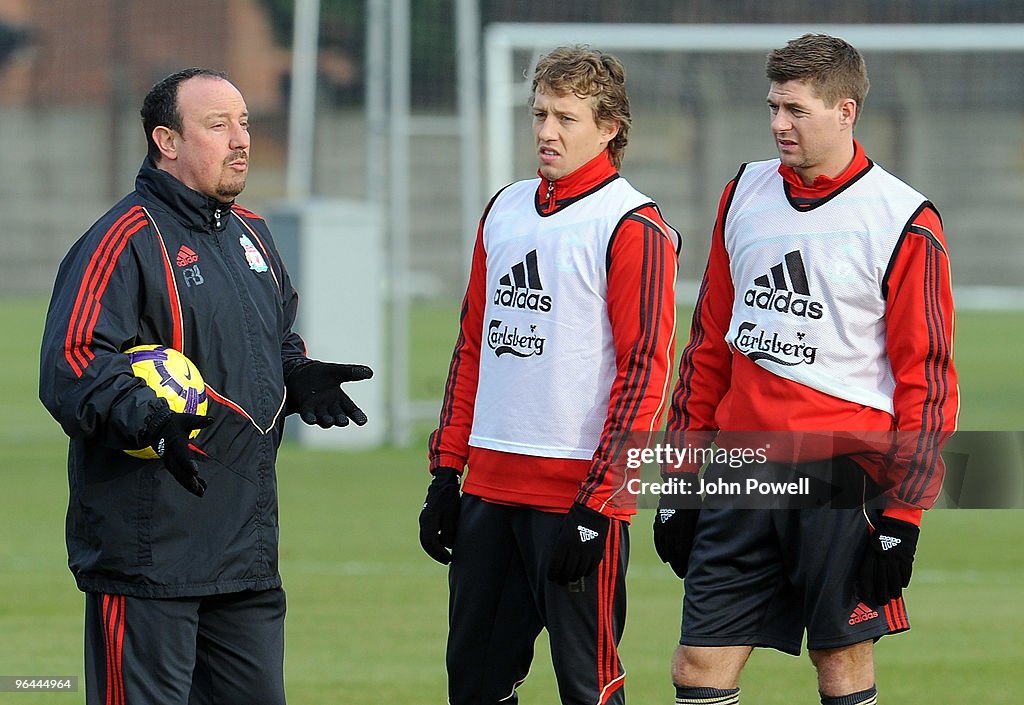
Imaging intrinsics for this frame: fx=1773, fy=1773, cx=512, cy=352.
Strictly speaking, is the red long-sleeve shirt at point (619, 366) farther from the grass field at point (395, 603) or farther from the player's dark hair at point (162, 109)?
the grass field at point (395, 603)

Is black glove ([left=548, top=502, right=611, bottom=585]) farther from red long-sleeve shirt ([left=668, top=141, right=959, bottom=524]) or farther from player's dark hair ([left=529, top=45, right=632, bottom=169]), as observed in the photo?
player's dark hair ([left=529, top=45, right=632, bottom=169])

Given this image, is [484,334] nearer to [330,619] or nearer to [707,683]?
[707,683]

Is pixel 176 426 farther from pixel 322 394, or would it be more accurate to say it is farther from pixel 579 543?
pixel 579 543

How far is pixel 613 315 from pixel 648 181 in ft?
56.3

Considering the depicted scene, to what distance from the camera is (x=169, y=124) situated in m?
4.58

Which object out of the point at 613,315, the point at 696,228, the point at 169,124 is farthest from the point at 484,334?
the point at 696,228

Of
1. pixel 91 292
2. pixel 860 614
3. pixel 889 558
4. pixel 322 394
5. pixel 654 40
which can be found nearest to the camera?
pixel 91 292

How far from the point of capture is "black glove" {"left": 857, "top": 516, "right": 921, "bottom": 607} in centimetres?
448

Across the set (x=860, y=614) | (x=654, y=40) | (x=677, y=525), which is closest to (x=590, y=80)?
(x=677, y=525)

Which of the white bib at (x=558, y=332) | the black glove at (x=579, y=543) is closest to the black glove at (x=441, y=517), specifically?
the white bib at (x=558, y=332)

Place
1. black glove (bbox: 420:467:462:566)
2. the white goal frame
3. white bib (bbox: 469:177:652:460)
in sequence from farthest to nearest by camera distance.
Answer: the white goal frame → black glove (bbox: 420:467:462:566) → white bib (bbox: 469:177:652:460)

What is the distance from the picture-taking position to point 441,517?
487cm

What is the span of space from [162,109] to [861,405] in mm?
1967

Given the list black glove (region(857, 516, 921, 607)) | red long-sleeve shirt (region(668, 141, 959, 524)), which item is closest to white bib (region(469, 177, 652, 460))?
red long-sleeve shirt (region(668, 141, 959, 524))
